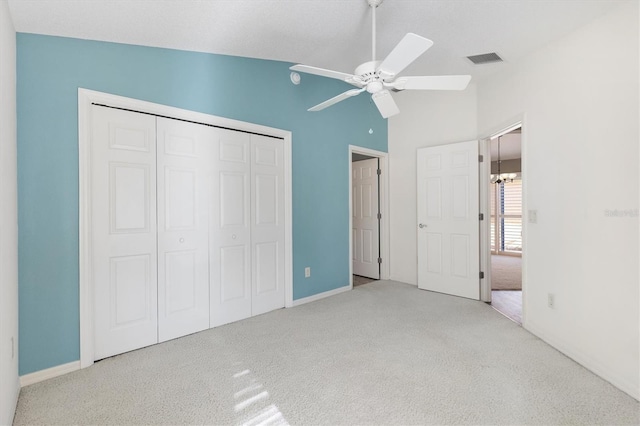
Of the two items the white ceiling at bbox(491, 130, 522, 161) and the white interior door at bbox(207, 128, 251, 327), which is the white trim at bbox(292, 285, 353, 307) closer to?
the white interior door at bbox(207, 128, 251, 327)

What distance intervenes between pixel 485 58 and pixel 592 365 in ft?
9.09

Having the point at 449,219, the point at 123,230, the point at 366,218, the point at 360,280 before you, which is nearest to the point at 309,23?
the point at 123,230

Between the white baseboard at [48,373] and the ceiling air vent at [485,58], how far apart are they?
422 centimetres

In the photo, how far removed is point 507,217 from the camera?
7984 millimetres

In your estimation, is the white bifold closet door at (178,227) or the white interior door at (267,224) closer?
the white bifold closet door at (178,227)

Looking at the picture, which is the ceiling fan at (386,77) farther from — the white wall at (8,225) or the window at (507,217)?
the window at (507,217)

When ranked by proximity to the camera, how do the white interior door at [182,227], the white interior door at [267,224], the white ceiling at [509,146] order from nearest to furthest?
the white interior door at [182,227] → the white interior door at [267,224] → the white ceiling at [509,146]

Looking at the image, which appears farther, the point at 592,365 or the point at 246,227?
the point at 246,227

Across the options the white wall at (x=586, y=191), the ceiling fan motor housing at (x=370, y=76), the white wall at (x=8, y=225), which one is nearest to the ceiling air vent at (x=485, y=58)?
the white wall at (x=586, y=191)

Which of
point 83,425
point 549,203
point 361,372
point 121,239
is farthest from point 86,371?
point 549,203

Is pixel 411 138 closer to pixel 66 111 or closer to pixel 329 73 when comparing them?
pixel 329 73

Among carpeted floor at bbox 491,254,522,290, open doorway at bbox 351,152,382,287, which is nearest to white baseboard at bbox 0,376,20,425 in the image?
open doorway at bbox 351,152,382,287

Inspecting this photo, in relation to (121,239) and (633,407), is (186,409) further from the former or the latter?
(633,407)

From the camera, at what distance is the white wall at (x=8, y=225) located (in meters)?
1.61
